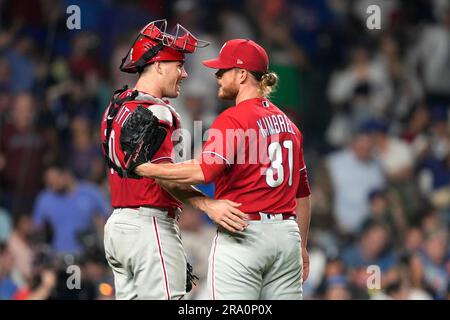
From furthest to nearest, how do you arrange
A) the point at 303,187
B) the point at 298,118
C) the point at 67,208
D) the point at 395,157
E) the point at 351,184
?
the point at 298,118 < the point at 395,157 < the point at 351,184 < the point at 67,208 < the point at 303,187

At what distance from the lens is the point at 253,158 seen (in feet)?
17.4

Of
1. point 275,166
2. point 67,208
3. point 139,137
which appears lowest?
point 67,208

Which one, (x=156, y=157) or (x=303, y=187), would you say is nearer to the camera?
(x=156, y=157)

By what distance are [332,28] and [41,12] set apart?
2863 millimetres

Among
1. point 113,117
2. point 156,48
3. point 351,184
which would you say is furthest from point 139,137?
point 351,184

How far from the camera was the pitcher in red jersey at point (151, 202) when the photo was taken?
529 cm

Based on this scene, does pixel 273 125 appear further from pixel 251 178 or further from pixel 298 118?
pixel 298 118

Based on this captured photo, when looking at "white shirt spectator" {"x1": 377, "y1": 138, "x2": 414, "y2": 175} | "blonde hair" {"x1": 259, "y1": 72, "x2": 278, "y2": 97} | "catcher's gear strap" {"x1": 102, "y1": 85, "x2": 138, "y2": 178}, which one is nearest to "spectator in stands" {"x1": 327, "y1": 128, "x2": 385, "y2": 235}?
"white shirt spectator" {"x1": 377, "y1": 138, "x2": 414, "y2": 175}

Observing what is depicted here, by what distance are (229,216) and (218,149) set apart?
32 cm

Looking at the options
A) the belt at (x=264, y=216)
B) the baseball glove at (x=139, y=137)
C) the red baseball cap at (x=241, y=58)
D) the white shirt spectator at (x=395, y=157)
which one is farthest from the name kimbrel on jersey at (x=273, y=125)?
the white shirt spectator at (x=395, y=157)

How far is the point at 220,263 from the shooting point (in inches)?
208

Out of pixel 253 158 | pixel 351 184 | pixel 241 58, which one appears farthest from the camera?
pixel 351 184

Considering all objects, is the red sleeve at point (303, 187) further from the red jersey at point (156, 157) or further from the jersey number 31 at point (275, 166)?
the red jersey at point (156, 157)

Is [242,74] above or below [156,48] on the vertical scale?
below
